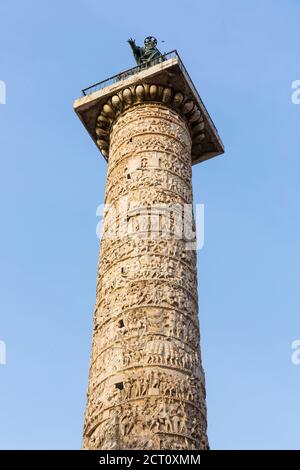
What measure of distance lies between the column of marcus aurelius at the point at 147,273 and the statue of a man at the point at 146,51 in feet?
3.09

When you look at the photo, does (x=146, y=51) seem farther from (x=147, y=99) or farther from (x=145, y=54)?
(x=147, y=99)

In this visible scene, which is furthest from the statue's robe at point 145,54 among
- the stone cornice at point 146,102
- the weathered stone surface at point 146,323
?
the weathered stone surface at point 146,323

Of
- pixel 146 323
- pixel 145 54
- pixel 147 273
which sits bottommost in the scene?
pixel 146 323

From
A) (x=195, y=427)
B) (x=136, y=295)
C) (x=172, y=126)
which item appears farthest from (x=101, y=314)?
(x=172, y=126)

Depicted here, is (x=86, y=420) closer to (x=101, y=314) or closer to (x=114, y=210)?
(x=101, y=314)

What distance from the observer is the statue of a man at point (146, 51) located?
9.36 meters

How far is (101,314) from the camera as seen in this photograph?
20.7 ft

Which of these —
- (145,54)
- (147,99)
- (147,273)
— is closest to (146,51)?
(145,54)

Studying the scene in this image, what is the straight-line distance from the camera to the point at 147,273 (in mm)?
6273

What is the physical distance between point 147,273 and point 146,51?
4497 mm

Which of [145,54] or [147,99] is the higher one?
[145,54]

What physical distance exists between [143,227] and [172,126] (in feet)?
Answer: 5.83

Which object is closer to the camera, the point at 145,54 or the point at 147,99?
the point at 147,99

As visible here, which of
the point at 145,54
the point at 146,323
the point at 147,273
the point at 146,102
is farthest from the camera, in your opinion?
the point at 145,54
